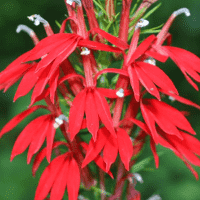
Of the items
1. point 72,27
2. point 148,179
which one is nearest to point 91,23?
point 72,27

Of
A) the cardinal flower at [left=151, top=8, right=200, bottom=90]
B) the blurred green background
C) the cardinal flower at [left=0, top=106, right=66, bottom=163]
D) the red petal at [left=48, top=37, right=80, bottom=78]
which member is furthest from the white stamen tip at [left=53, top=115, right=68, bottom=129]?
the blurred green background

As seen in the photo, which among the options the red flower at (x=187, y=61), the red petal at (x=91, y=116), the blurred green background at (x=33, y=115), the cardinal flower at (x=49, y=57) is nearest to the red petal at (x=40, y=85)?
the cardinal flower at (x=49, y=57)

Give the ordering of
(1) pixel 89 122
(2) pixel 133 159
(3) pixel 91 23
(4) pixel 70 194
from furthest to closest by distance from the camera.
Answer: (2) pixel 133 159 < (3) pixel 91 23 < (4) pixel 70 194 < (1) pixel 89 122

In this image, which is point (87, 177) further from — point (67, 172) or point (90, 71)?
point (90, 71)

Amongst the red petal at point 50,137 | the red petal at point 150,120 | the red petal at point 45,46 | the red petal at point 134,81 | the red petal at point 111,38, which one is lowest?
the red petal at point 150,120

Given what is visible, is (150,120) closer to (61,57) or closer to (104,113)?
(104,113)

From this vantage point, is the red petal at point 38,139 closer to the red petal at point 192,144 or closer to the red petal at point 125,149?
the red petal at point 125,149

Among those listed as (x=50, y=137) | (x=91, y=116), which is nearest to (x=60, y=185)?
(x=50, y=137)
